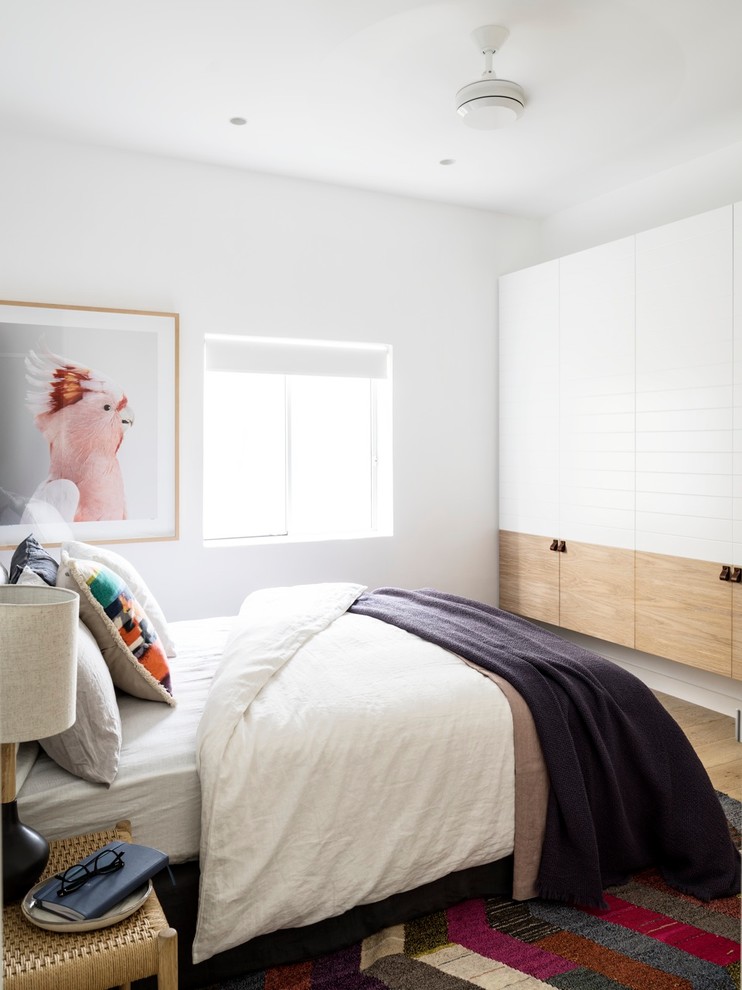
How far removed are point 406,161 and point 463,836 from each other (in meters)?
3.22

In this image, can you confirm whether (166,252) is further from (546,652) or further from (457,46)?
(546,652)

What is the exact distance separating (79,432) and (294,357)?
125 cm

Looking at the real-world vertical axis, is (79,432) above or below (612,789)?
above

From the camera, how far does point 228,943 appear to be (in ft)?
5.87

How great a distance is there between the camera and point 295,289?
4.17m

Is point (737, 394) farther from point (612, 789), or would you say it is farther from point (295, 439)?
point (295, 439)

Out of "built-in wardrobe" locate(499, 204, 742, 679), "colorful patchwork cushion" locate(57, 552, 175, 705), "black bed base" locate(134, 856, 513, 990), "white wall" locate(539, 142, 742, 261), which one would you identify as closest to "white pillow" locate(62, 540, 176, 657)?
"colorful patchwork cushion" locate(57, 552, 175, 705)

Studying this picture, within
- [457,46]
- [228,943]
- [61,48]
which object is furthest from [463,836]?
[61,48]

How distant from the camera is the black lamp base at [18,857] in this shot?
1.44m

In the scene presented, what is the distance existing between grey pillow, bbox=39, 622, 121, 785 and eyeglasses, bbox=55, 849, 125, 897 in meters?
0.28

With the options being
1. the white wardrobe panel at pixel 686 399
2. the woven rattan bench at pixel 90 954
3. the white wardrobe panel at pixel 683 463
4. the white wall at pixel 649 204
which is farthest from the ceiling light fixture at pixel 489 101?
the woven rattan bench at pixel 90 954

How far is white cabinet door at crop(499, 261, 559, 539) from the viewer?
14.3 feet

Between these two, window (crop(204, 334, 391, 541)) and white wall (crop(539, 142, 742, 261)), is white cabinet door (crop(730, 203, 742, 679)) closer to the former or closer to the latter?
white wall (crop(539, 142, 742, 261))

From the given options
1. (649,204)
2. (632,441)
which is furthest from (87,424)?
(649,204)
